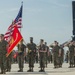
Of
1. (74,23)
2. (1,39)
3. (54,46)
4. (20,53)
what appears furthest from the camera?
(74,23)

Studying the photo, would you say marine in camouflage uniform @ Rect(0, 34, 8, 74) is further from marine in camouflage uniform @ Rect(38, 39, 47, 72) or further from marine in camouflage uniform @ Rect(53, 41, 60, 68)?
marine in camouflage uniform @ Rect(53, 41, 60, 68)

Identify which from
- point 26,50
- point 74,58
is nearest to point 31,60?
point 26,50

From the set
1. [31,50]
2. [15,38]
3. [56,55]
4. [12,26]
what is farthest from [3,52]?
[56,55]

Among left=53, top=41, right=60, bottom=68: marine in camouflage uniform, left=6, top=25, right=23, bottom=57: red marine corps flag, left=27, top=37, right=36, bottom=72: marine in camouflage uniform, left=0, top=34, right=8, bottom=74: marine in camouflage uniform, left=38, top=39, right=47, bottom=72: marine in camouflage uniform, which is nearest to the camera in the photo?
left=0, top=34, right=8, bottom=74: marine in camouflage uniform

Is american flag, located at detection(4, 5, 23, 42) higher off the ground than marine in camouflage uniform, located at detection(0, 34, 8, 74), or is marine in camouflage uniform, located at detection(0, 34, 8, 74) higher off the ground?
american flag, located at detection(4, 5, 23, 42)

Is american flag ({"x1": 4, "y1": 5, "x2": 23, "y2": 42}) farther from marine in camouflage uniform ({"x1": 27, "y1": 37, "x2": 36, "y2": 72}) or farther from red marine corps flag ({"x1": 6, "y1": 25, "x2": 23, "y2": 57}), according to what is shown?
marine in camouflage uniform ({"x1": 27, "y1": 37, "x2": 36, "y2": 72})

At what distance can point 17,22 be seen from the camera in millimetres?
24406

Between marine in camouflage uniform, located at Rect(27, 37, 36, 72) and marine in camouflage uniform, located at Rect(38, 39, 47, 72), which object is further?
marine in camouflage uniform, located at Rect(38, 39, 47, 72)

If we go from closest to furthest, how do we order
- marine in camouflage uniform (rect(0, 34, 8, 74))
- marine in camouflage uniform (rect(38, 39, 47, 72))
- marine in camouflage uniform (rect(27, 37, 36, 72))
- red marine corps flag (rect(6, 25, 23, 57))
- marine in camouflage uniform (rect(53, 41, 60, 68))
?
marine in camouflage uniform (rect(0, 34, 8, 74))
red marine corps flag (rect(6, 25, 23, 57))
marine in camouflage uniform (rect(27, 37, 36, 72))
marine in camouflage uniform (rect(38, 39, 47, 72))
marine in camouflage uniform (rect(53, 41, 60, 68))

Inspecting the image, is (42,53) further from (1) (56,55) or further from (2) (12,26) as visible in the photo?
(1) (56,55)

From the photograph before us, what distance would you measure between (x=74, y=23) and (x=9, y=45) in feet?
62.2

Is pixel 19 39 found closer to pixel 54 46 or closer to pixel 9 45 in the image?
pixel 9 45

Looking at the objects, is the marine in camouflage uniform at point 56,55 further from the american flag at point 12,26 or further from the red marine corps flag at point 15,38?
the red marine corps flag at point 15,38

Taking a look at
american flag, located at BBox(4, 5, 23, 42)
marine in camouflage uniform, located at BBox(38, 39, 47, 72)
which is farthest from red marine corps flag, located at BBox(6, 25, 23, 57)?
marine in camouflage uniform, located at BBox(38, 39, 47, 72)
